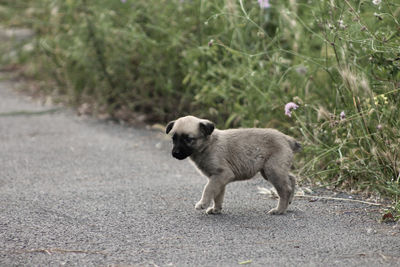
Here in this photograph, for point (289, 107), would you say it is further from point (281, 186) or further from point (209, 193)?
point (209, 193)

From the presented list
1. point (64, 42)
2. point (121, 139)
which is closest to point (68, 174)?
point (121, 139)

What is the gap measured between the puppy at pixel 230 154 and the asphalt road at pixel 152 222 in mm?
192

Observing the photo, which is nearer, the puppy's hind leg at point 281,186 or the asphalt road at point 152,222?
the asphalt road at point 152,222

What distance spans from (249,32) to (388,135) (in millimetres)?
2980

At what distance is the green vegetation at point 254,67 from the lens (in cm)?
467

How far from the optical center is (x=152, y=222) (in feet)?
13.6

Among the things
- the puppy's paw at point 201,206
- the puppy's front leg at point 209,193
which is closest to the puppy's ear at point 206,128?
the puppy's front leg at point 209,193

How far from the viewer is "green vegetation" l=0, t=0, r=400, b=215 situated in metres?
4.67

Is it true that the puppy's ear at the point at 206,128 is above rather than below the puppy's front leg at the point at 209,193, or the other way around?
above

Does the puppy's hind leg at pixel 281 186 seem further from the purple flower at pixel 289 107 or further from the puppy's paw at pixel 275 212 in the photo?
the purple flower at pixel 289 107

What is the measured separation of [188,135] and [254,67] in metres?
2.55

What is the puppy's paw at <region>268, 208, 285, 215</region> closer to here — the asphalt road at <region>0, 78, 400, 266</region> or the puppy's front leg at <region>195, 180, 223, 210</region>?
the asphalt road at <region>0, 78, 400, 266</region>

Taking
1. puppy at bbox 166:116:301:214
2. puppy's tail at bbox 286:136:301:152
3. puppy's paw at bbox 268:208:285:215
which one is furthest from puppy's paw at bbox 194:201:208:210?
puppy's tail at bbox 286:136:301:152

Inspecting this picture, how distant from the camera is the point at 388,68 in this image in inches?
180
